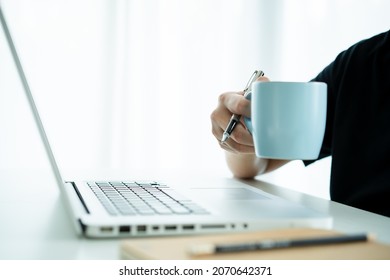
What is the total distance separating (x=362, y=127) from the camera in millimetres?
977

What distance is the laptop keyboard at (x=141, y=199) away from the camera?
50 centimetres

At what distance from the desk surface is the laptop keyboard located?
49mm

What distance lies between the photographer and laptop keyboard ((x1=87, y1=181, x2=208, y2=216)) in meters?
0.50

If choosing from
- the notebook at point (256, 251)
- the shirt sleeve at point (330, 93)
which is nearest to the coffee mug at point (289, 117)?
the notebook at point (256, 251)

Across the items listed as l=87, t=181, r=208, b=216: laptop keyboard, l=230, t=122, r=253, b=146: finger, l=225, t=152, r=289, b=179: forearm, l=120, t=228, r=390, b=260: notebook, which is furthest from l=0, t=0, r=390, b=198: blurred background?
l=120, t=228, r=390, b=260: notebook

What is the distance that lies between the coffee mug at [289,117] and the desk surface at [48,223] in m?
0.10

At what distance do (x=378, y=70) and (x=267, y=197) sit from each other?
18.3 inches

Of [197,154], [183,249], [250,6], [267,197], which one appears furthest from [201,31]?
[183,249]

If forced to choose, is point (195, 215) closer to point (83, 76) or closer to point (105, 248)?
point (105, 248)

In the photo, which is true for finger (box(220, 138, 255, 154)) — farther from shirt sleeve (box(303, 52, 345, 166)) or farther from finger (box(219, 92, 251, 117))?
shirt sleeve (box(303, 52, 345, 166))

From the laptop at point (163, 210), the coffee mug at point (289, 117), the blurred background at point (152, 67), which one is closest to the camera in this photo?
the laptop at point (163, 210)

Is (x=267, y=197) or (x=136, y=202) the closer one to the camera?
(x=136, y=202)

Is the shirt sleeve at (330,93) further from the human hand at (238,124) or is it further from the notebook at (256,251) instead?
the notebook at (256,251)

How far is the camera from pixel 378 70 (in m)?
0.98
